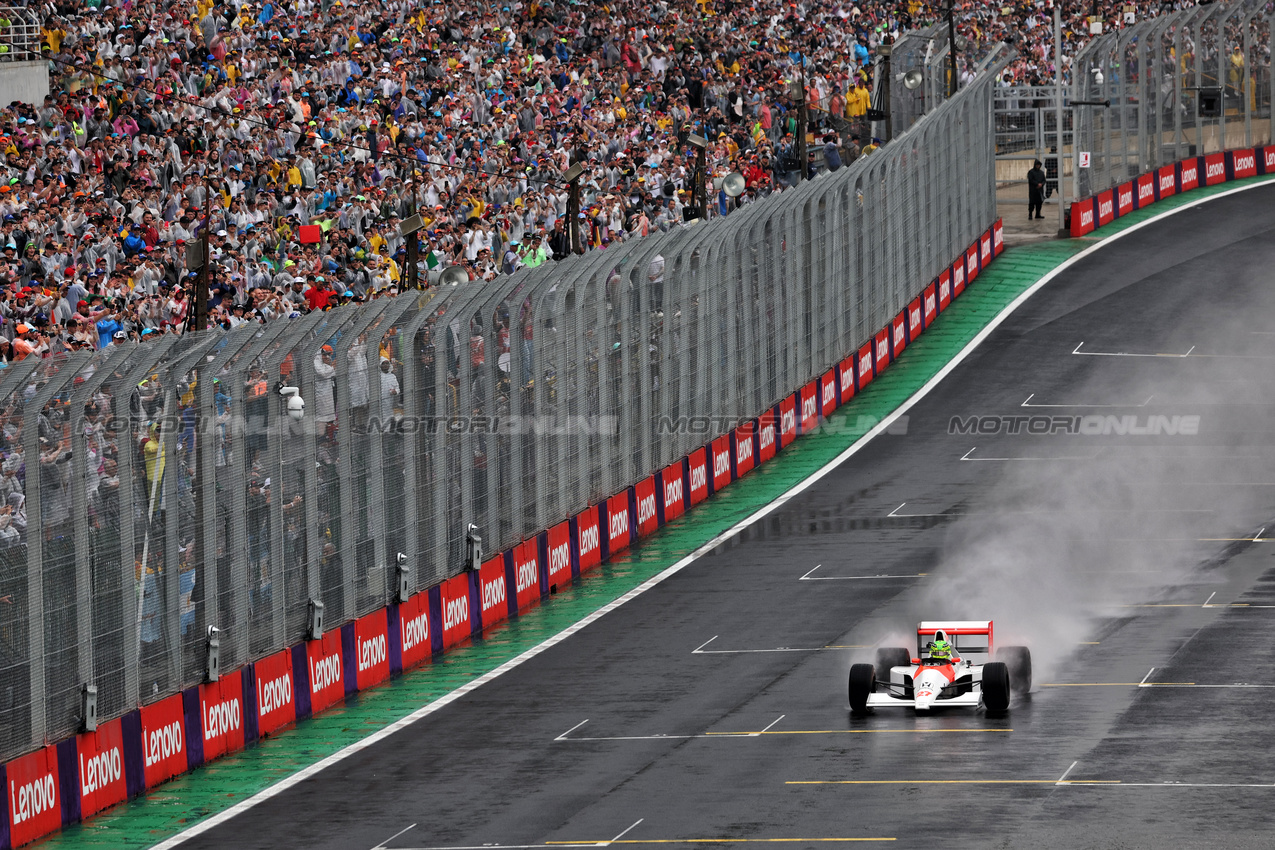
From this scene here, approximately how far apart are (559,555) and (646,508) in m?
3.13

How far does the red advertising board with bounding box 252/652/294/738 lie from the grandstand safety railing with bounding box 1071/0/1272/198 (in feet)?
107

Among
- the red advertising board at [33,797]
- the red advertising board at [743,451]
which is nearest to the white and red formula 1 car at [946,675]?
the red advertising board at [33,797]

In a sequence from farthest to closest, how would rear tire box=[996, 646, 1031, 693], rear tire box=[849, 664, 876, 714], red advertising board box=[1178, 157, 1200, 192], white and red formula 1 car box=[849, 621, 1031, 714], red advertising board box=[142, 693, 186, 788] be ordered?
red advertising board box=[1178, 157, 1200, 192] → rear tire box=[996, 646, 1031, 693] → rear tire box=[849, 664, 876, 714] → white and red formula 1 car box=[849, 621, 1031, 714] → red advertising board box=[142, 693, 186, 788]

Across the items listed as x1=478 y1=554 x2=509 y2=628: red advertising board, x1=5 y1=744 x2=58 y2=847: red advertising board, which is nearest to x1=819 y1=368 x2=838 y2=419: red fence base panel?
x1=478 y1=554 x2=509 y2=628: red advertising board

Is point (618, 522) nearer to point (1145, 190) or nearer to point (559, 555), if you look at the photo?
point (559, 555)

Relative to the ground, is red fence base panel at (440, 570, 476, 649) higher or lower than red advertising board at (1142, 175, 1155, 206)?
lower

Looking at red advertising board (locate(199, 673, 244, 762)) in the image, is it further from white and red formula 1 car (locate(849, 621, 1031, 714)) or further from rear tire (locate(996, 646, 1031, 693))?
rear tire (locate(996, 646, 1031, 693))

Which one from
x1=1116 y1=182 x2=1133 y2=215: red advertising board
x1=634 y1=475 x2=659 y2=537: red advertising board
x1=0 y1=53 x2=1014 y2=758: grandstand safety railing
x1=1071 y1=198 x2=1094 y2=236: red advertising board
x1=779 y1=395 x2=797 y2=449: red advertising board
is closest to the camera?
x1=0 y1=53 x2=1014 y2=758: grandstand safety railing

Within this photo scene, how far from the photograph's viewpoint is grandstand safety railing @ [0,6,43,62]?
3456cm

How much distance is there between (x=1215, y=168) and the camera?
55438mm

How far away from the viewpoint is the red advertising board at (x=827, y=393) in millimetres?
36500

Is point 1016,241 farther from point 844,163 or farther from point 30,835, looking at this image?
point 30,835

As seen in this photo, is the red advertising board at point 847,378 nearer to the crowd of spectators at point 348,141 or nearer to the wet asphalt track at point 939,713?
the wet asphalt track at point 939,713

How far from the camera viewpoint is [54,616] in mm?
16875
